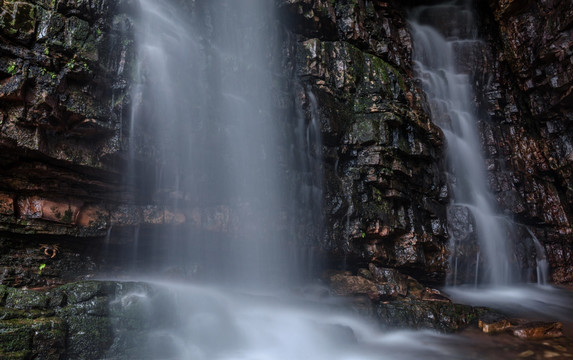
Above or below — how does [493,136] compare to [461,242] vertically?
above

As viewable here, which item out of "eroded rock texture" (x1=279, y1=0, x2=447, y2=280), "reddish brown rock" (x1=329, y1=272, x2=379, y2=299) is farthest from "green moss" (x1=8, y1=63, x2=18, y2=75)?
"reddish brown rock" (x1=329, y1=272, x2=379, y2=299)

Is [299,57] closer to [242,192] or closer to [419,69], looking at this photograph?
[242,192]

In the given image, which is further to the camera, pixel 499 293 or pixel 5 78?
pixel 499 293

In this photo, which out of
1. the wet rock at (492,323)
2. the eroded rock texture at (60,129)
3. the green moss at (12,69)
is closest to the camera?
the green moss at (12,69)

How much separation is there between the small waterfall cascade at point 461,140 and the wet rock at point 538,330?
3.19 meters

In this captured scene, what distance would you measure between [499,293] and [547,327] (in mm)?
3561

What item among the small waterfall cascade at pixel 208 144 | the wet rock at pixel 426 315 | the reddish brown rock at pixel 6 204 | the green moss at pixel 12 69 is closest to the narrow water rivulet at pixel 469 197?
the wet rock at pixel 426 315

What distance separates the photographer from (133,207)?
7273 millimetres

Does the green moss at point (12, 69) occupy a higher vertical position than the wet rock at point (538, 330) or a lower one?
higher

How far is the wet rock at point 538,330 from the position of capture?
6363 mm

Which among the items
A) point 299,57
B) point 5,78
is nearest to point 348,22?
point 299,57

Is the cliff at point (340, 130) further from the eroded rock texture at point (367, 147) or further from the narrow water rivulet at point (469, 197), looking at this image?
the narrow water rivulet at point (469, 197)

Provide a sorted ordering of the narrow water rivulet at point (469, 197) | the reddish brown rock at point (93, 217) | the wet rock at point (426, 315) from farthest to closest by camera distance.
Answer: the narrow water rivulet at point (469, 197), the wet rock at point (426, 315), the reddish brown rock at point (93, 217)

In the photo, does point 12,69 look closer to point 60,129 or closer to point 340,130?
point 60,129
